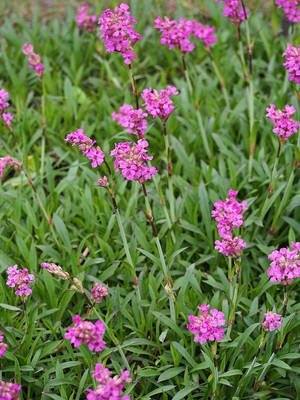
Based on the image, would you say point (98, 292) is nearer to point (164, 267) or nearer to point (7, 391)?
point (164, 267)

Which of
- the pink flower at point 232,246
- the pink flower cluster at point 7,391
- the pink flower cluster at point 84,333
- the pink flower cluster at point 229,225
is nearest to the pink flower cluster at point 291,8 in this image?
the pink flower cluster at point 229,225

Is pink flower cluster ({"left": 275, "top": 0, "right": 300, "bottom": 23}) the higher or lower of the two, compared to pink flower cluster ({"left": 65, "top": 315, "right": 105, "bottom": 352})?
higher

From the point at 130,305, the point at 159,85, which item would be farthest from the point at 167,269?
the point at 159,85

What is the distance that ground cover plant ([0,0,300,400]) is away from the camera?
115 inches

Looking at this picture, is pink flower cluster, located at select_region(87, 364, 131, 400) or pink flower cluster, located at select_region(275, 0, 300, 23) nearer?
pink flower cluster, located at select_region(87, 364, 131, 400)

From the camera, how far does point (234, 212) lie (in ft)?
9.34

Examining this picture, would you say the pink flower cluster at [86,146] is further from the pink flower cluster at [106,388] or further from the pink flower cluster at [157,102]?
the pink flower cluster at [106,388]

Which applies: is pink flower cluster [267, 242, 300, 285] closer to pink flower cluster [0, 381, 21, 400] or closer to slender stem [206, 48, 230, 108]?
pink flower cluster [0, 381, 21, 400]

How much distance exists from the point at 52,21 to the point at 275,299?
3910mm

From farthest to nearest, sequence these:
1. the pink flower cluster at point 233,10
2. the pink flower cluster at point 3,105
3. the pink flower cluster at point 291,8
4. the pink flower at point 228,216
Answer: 1. the pink flower cluster at point 291,8
2. the pink flower cluster at point 233,10
3. the pink flower cluster at point 3,105
4. the pink flower at point 228,216

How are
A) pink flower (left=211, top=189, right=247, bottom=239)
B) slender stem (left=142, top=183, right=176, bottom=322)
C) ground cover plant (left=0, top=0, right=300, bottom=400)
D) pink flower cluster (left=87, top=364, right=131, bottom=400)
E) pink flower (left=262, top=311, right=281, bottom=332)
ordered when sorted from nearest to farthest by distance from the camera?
1. pink flower cluster (left=87, top=364, right=131, bottom=400)
2. pink flower (left=262, top=311, right=281, bottom=332)
3. pink flower (left=211, top=189, right=247, bottom=239)
4. ground cover plant (left=0, top=0, right=300, bottom=400)
5. slender stem (left=142, top=183, right=176, bottom=322)

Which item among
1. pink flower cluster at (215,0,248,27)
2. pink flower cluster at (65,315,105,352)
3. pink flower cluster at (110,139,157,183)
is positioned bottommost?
pink flower cluster at (65,315,105,352)

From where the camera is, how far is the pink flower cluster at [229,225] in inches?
109

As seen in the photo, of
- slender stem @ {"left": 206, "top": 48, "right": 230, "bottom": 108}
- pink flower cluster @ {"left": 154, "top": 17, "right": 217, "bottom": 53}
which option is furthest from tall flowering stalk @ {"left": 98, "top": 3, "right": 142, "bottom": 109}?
slender stem @ {"left": 206, "top": 48, "right": 230, "bottom": 108}
